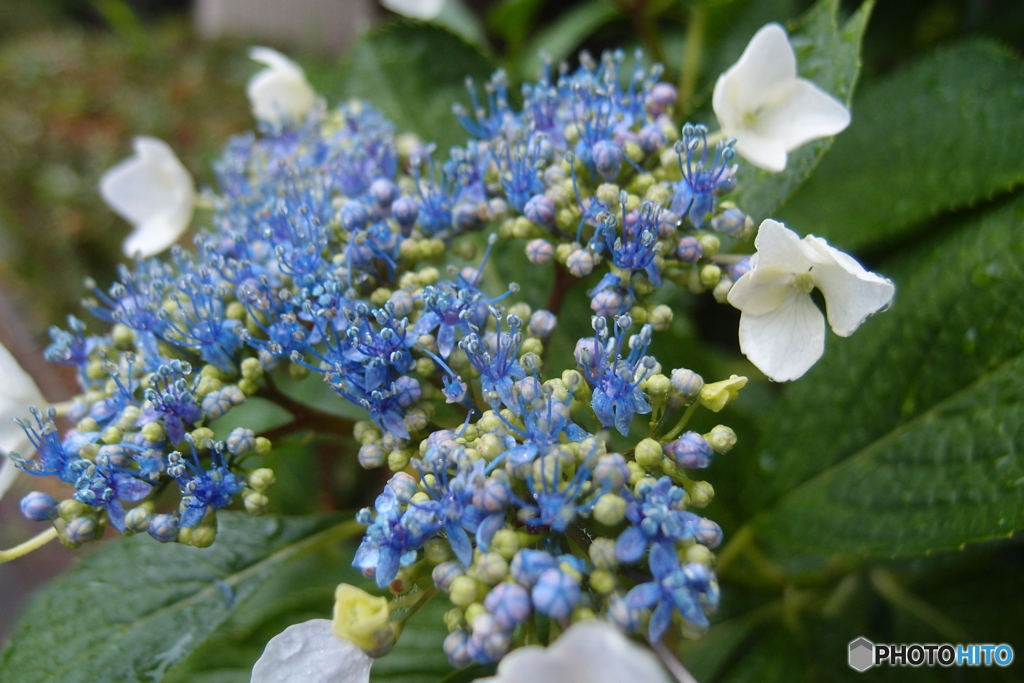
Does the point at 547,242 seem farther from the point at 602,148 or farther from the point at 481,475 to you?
the point at 481,475

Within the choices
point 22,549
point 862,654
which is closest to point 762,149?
point 862,654

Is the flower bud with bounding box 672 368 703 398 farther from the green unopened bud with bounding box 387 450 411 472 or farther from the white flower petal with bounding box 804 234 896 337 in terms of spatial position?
the green unopened bud with bounding box 387 450 411 472

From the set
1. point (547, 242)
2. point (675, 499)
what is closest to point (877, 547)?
point (675, 499)

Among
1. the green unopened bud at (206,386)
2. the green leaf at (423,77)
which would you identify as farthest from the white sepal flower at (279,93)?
the green unopened bud at (206,386)

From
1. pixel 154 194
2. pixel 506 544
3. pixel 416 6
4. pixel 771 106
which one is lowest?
pixel 506 544

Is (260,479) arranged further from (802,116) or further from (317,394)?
(802,116)

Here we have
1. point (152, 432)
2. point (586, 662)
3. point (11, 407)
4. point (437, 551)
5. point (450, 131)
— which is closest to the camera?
point (586, 662)
